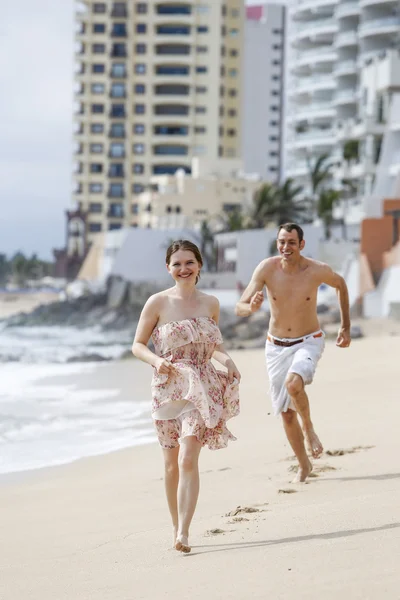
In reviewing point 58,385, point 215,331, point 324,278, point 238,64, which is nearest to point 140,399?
point 58,385

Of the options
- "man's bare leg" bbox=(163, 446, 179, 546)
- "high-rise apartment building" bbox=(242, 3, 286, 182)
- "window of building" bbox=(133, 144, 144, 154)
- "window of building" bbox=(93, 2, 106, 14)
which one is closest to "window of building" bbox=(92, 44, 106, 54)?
"window of building" bbox=(93, 2, 106, 14)

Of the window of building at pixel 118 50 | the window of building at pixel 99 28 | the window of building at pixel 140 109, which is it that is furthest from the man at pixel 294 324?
the window of building at pixel 99 28

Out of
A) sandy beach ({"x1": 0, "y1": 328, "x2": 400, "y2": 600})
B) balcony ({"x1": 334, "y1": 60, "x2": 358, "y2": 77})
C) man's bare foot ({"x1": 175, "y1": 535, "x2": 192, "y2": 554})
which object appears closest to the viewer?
sandy beach ({"x1": 0, "y1": 328, "x2": 400, "y2": 600})

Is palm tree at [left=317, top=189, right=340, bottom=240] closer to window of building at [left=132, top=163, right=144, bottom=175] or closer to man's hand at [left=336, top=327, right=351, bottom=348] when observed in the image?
window of building at [left=132, top=163, right=144, bottom=175]

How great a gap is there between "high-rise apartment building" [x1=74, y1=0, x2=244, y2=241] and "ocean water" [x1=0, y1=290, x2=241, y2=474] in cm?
6812

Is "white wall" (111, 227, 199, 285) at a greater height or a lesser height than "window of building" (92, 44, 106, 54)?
lesser

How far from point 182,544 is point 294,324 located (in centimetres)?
247

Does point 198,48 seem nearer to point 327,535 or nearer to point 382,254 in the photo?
point 382,254

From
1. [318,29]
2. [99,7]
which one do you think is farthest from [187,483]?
[99,7]

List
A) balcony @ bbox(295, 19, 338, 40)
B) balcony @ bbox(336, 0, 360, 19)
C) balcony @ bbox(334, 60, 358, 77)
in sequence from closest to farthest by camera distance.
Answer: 1. balcony @ bbox(336, 0, 360, 19)
2. balcony @ bbox(334, 60, 358, 77)
3. balcony @ bbox(295, 19, 338, 40)

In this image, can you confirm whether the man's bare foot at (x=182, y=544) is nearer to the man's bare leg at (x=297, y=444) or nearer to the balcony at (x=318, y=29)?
the man's bare leg at (x=297, y=444)

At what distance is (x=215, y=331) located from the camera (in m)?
5.45

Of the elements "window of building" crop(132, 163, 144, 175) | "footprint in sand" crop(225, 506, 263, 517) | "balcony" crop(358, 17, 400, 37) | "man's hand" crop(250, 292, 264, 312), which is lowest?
"window of building" crop(132, 163, 144, 175)

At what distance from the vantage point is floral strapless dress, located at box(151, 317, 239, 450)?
5.30 m
